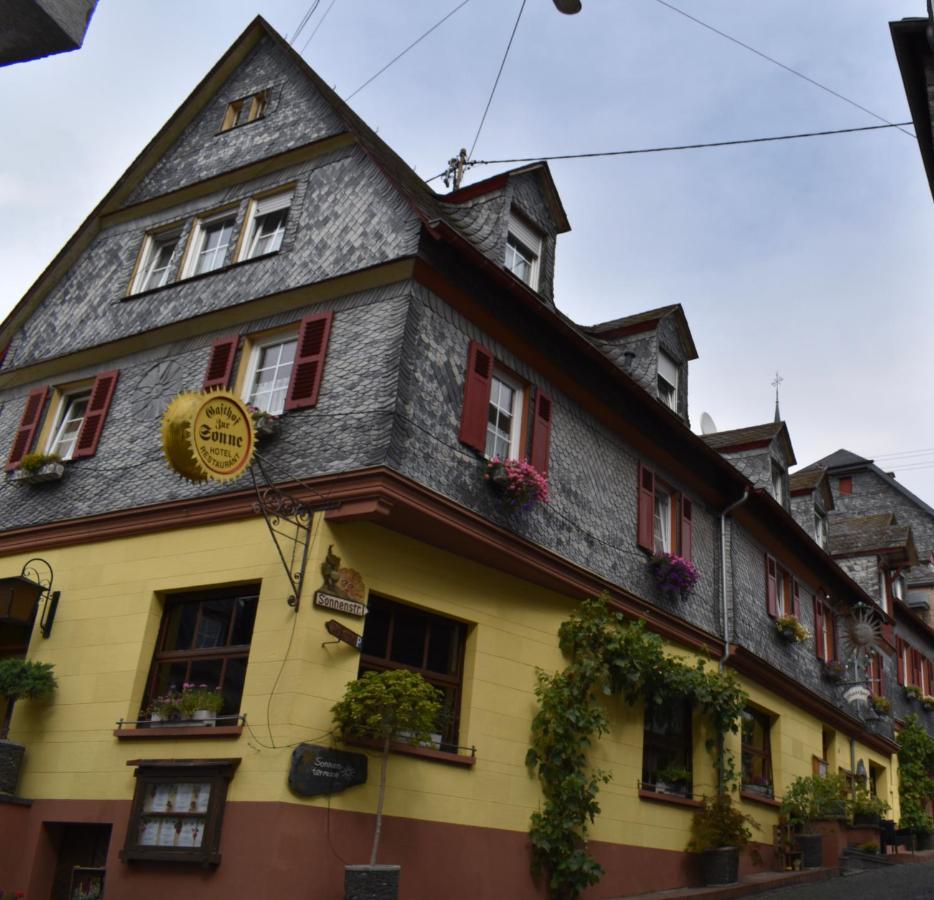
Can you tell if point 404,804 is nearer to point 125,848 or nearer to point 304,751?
point 304,751

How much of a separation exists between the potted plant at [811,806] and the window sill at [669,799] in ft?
11.4

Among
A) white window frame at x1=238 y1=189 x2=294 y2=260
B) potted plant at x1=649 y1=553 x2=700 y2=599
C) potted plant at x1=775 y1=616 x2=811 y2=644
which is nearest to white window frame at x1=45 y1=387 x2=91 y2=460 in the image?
white window frame at x1=238 y1=189 x2=294 y2=260

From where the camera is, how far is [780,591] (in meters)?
22.6

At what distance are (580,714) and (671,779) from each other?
3.55 meters

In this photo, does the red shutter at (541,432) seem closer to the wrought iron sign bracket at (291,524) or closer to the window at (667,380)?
the wrought iron sign bracket at (291,524)

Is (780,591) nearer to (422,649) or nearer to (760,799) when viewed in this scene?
(760,799)

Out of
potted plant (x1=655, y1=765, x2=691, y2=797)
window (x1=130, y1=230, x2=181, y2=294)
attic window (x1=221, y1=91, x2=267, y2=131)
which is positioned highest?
attic window (x1=221, y1=91, x2=267, y2=131)

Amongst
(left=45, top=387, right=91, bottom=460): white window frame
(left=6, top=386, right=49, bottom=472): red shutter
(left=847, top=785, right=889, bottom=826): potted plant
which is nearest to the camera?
(left=45, top=387, right=91, bottom=460): white window frame

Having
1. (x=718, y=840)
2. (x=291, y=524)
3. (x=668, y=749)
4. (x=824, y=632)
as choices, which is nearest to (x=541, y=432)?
(x=291, y=524)

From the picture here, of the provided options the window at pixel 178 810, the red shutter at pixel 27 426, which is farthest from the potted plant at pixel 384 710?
the red shutter at pixel 27 426

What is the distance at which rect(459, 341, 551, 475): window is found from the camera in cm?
1348

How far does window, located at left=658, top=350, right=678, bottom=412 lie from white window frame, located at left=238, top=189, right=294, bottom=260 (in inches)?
308

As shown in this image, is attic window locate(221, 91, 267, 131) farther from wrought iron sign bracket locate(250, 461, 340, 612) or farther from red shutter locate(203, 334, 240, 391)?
wrought iron sign bracket locate(250, 461, 340, 612)

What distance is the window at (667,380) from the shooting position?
19.7 m
